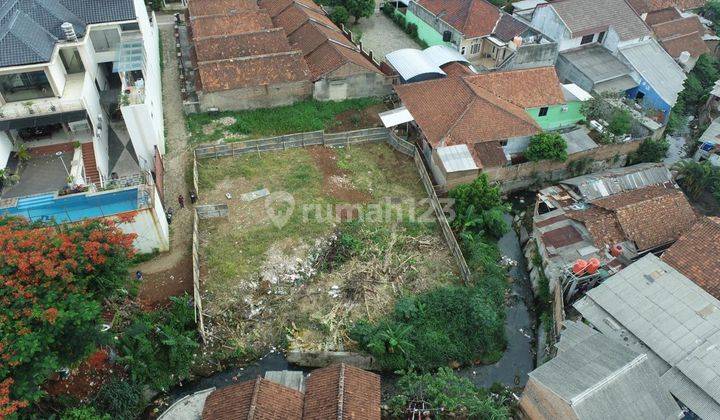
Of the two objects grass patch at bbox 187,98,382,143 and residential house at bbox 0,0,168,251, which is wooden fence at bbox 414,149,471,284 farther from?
residential house at bbox 0,0,168,251

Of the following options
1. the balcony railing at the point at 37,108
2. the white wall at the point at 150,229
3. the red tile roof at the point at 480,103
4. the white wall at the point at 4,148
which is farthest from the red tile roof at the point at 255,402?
the balcony railing at the point at 37,108

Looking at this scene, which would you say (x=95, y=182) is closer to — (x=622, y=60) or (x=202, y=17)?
(x=202, y=17)

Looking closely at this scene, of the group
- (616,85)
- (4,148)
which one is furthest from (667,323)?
(4,148)

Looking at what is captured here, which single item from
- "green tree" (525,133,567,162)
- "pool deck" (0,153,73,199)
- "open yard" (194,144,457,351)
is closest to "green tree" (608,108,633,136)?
"green tree" (525,133,567,162)

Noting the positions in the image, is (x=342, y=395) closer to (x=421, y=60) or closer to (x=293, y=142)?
(x=293, y=142)

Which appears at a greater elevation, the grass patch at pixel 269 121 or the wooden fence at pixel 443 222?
the grass patch at pixel 269 121

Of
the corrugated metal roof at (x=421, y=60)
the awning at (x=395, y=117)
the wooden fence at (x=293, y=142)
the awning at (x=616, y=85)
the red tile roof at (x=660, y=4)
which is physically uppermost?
the red tile roof at (x=660, y=4)

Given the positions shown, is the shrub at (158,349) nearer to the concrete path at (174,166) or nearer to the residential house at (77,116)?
the concrete path at (174,166)
